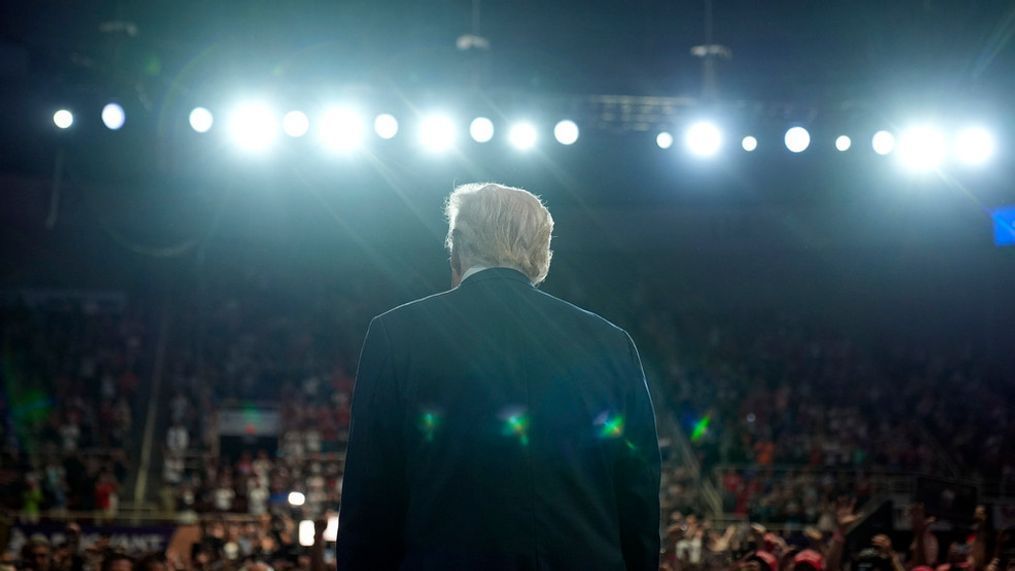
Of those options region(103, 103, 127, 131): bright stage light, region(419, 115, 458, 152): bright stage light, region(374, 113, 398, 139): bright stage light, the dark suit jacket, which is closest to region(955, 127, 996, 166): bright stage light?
region(419, 115, 458, 152): bright stage light

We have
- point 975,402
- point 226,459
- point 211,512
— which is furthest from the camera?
point 975,402

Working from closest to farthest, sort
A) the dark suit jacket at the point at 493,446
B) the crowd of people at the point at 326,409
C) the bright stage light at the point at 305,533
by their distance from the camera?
the dark suit jacket at the point at 493,446 → the bright stage light at the point at 305,533 → the crowd of people at the point at 326,409

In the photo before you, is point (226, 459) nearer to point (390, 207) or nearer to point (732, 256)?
point (390, 207)

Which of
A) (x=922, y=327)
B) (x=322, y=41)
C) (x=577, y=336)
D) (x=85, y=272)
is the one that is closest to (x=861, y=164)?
(x=322, y=41)

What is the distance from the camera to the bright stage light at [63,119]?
24.4ft

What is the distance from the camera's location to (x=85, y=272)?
1633 cm

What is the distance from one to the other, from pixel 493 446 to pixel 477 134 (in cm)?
625

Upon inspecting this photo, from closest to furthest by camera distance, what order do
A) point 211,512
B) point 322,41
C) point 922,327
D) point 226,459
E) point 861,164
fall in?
1. point 861,164
2. point 322,41
3. point 211,512
4. point 226,459
5. point 922,327

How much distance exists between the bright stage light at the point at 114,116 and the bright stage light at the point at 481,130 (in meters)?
2.66

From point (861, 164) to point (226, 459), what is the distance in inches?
315

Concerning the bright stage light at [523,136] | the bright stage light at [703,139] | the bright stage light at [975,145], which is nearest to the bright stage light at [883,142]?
the bright stage light at [975,145]

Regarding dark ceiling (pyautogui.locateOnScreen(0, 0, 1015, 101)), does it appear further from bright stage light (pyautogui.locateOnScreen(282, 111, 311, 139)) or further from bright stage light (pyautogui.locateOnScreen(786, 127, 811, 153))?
bright stage light (pyautogui.locateOnScreen(786, 127, 811, 153))

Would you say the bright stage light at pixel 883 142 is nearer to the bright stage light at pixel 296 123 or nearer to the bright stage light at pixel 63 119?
→ the bright stage light at pixel 296 123

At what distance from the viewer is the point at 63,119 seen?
7438mm
